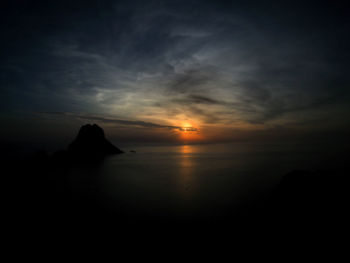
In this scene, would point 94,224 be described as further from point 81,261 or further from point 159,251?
point 159,251

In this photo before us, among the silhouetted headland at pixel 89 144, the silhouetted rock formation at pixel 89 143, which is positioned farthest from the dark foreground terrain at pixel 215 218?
the silhouetted rock formation at pixel 89 143

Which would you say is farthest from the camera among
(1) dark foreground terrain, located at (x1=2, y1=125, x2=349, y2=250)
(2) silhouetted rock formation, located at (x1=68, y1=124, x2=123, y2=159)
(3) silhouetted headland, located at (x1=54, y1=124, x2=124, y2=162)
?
(2) silhouetted rock formation, located at (x1=68, y1=124, x2=123, y2=159)

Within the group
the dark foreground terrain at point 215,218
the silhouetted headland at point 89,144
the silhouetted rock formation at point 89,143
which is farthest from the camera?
the silhouetted rock formation at point 89,143

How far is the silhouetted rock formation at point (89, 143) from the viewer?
9089 centimetres

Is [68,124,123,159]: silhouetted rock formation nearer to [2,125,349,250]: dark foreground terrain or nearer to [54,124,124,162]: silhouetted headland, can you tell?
[54,124,124,162]: silhouetted headland

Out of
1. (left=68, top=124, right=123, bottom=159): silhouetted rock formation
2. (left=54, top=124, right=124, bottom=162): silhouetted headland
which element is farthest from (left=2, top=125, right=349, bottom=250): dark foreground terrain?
(left=68, top=124, right=123, bottom=159): silhouetted rock formation

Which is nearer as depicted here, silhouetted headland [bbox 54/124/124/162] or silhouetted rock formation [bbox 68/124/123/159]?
silhouetted headland [bbox 54/124/124/162]

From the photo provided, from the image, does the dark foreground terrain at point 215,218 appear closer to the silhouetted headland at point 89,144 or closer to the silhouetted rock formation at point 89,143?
the silhouetted headland at point 89,144

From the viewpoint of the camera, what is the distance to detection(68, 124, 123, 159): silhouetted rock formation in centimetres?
9089

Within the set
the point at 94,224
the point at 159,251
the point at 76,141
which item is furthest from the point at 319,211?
the point at 76,141

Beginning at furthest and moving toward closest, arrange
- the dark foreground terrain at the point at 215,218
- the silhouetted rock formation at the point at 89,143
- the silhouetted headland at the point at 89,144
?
the silhouetted rock formation at the point at 89,143 < the silhouetted headland at the point at 89,144 < the dark foreground terrain at the point at 215,218

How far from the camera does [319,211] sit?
43.0 ft

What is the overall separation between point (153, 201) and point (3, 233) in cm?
1507

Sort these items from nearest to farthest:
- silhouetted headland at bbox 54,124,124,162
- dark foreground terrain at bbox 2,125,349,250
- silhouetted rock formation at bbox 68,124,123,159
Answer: dark foreground terrain at bbox 2,125,349,250, silhouetted headland at bbox 54,124,124,162, silhouetted rock formation at bbox 68,124,123,159
